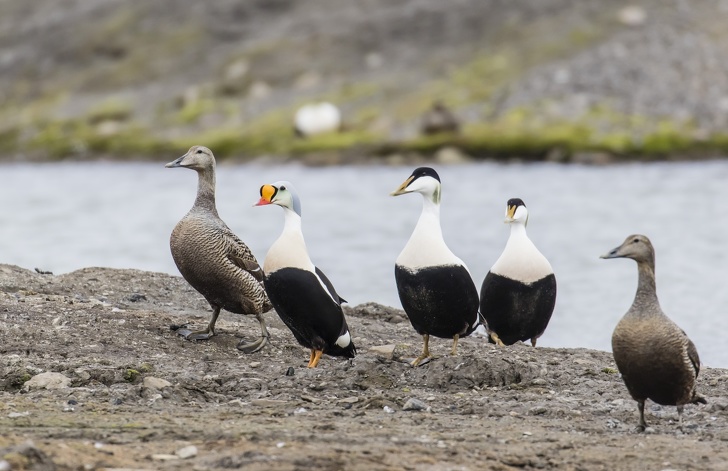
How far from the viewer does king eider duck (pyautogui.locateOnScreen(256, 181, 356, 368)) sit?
13.6 metres

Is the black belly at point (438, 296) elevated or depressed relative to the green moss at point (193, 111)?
depressed

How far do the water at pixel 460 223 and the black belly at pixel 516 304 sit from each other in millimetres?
4384

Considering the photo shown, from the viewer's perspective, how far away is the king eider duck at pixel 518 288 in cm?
1534

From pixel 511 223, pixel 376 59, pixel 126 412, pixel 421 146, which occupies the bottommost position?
pixel 126 412

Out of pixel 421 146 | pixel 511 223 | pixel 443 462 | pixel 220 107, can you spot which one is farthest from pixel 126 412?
pixel 220 107

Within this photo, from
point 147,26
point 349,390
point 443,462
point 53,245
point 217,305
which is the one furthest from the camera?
point 147,26

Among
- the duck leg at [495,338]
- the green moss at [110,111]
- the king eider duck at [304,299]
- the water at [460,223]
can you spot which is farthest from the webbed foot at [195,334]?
the green moss at [110,111]

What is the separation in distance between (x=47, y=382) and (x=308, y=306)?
3.18 m

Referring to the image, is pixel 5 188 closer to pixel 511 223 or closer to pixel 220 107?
pixel 220 107

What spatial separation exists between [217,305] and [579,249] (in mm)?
22710

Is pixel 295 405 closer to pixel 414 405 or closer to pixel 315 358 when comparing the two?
pixel 414 405

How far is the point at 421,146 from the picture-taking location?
64.7 metres

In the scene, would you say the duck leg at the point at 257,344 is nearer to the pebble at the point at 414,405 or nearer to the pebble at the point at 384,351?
the pebble at the point at 384,351

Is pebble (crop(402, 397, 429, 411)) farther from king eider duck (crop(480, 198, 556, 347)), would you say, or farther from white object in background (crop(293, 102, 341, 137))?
white object in background (crop(293, 102, 341, 137))
